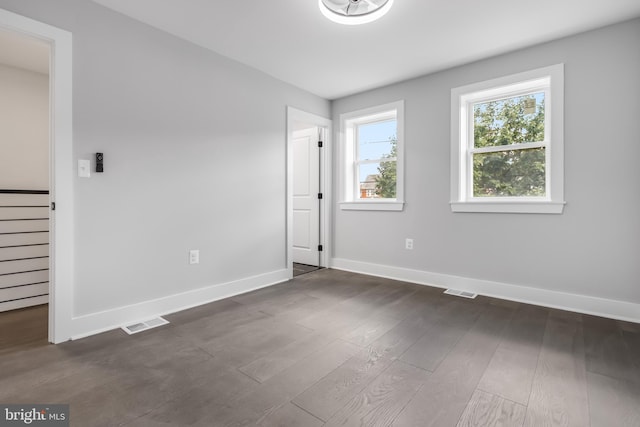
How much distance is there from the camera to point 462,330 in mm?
2402

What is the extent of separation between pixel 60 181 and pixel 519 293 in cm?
406

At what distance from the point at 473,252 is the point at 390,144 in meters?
1.73

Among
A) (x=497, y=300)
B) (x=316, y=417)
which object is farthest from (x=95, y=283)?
(x=497, y=300)

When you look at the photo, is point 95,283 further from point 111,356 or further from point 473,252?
point 473,252

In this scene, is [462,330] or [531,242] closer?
[462,330]

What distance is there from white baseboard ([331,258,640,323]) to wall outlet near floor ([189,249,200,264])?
222 cm

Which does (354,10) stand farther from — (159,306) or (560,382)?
(159,306)

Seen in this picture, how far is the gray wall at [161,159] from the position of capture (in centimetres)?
231

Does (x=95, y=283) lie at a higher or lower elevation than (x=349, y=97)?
lower

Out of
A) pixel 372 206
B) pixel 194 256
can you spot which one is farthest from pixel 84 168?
pixel 372 206

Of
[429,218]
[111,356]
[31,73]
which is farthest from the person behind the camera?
[429,218]

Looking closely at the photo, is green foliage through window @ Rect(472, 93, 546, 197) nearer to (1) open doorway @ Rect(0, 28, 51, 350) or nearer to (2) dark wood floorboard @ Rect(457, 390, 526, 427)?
(2) dark wood floorboard @ Rect(457, 390, 526, 427)

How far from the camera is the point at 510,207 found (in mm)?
3096

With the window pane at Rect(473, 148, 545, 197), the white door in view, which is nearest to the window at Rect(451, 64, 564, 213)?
the window pane at Rect(473, 148, 545, 197)
